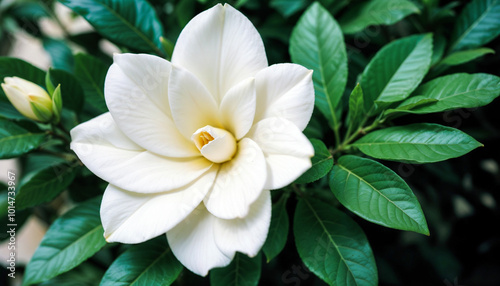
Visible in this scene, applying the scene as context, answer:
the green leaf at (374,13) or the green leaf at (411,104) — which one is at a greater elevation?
the green leaf at (374,13)

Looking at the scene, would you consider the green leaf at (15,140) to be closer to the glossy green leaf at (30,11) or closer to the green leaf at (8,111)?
the green leaf at (8,111)

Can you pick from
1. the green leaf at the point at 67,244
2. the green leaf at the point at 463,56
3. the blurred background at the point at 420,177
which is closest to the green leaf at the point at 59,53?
the blurred background at the point at 420,177

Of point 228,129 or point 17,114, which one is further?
point 17,114

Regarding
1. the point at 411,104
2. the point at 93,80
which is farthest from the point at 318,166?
the point at 93,80

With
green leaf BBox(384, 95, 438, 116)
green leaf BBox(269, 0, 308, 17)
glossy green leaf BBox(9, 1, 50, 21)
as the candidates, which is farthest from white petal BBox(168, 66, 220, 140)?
glossy green leaf BBox(9, 1, 50, 21)

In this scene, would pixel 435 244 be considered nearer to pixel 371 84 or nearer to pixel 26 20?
pixel 371 84

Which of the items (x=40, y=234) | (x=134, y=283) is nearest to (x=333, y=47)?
(x=134, y=283)
